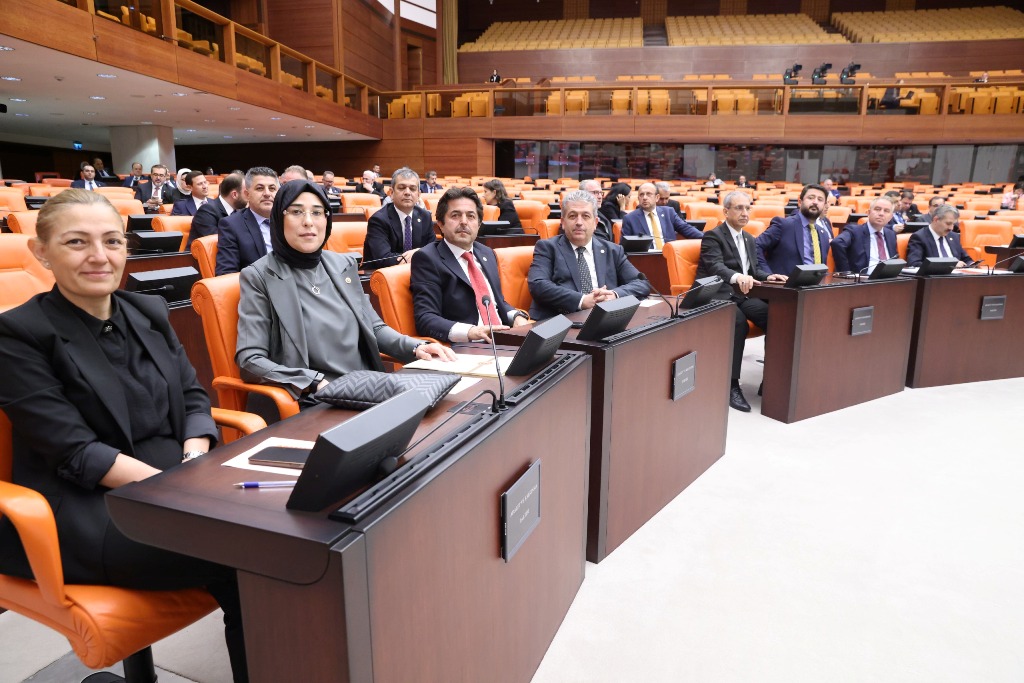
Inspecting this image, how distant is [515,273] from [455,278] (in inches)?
19.1

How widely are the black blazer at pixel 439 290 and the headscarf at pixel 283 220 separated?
0.62m

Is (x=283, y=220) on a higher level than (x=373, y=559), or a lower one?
higher

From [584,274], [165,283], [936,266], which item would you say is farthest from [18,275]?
[936,266]

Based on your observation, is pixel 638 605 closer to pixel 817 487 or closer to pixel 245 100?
pixel 817 487

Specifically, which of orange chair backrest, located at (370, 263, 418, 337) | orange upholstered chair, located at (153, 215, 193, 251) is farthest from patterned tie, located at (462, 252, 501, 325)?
orange upholstered chair, located at (153, 215, 193, 251)

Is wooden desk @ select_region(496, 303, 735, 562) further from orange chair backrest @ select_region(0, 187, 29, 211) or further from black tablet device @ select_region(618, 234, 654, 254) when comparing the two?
orange chair backrest @ select_region(0, 187, 29, 211)

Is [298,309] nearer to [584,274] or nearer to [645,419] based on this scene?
[645,419]

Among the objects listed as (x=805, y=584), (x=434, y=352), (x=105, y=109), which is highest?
(x=105, y=109)

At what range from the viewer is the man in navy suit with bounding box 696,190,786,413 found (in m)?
3.70

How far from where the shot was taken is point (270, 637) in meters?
0.87

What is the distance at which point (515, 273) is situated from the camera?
9.78ft

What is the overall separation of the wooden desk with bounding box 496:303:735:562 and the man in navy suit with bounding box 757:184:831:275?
159 cm

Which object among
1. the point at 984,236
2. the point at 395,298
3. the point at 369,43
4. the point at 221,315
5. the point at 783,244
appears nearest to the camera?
the point at 221,315

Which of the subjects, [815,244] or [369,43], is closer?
[815,244]
